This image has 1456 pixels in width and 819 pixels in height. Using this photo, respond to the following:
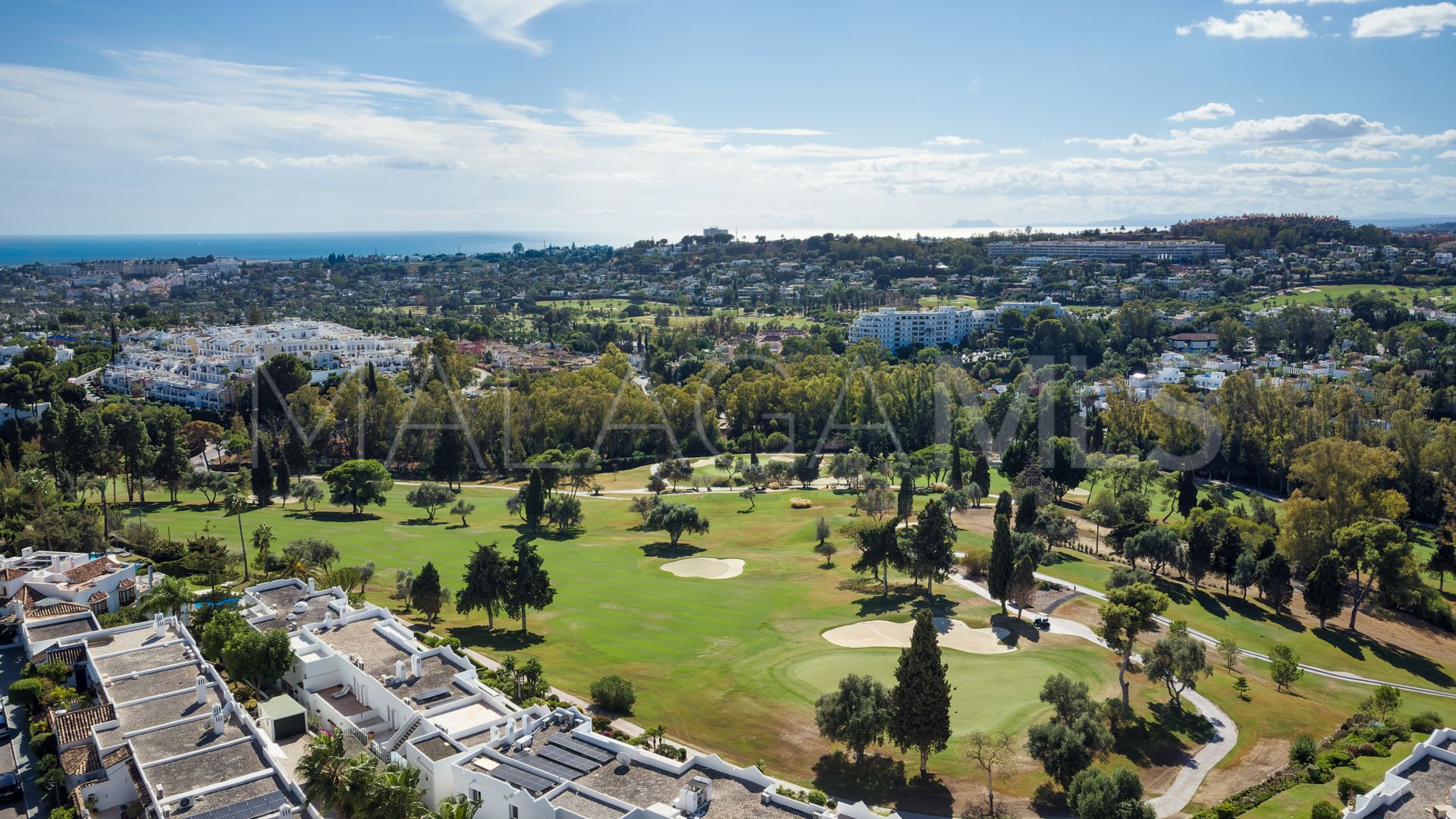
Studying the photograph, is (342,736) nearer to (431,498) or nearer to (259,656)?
(259,656)

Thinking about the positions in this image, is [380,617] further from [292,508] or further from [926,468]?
[926,468]

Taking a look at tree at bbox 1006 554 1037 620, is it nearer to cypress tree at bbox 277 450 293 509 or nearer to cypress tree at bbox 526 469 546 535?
cypress tree at bbox 526 469 546 535

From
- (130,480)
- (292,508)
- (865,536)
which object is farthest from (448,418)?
(865,536)

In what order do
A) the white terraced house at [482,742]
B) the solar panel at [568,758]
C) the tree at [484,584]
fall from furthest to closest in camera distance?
the tree at [484,584]
the solar panel at [568,758]
the white terraced house at [482,742]

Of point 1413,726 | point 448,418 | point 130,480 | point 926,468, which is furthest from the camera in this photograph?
point 448,418

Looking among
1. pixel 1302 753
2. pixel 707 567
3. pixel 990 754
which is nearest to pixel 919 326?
pixel 707 567

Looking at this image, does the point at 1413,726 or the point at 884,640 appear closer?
the point at 1413,726

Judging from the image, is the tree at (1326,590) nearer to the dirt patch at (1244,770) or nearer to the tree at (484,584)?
the dirt patch at (1244,770)

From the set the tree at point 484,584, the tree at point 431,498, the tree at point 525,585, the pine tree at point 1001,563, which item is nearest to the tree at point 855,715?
the pine tree at point 1001,563
